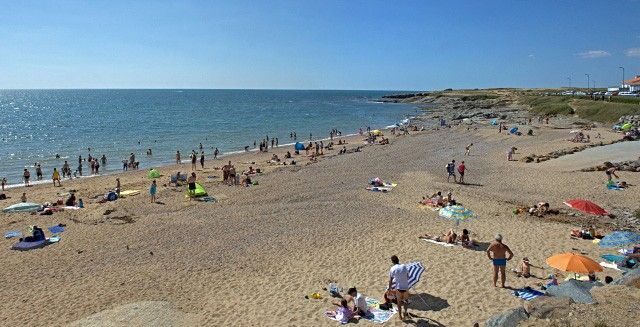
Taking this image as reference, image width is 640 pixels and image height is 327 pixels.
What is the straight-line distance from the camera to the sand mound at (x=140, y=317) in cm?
996

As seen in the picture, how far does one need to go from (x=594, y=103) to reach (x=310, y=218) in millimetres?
52178

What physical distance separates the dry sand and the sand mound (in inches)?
1.6

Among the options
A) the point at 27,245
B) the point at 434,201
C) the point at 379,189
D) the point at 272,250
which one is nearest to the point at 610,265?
the point at 434,201

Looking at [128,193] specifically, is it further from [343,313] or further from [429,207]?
[343,313]

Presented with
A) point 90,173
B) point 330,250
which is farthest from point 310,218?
point 90,173

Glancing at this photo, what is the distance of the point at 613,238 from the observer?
39.6ft

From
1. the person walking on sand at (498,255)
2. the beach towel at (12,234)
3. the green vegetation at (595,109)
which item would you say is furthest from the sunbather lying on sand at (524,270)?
the green vegetation at (595,109)

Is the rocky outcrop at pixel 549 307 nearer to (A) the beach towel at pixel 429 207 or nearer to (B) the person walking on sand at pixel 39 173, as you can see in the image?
(A) the beach towel at pixel 429 207

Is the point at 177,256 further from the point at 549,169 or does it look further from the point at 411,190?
the point at 549,169

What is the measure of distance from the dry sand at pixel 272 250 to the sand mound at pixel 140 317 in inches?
1.6

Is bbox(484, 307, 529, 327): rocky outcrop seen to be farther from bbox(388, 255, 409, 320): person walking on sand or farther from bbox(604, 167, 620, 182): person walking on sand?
bbox(604, 167, 620, 182): person walking on sand

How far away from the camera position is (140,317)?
33.5 feet

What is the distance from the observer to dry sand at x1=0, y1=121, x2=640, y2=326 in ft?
34.3

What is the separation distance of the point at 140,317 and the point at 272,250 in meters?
4.90
